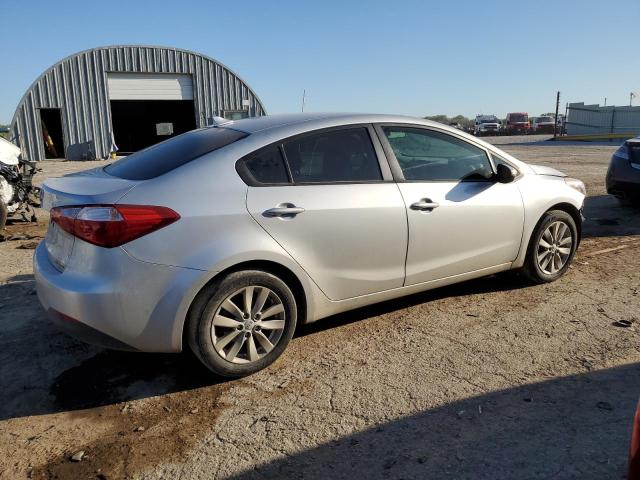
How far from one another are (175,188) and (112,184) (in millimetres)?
425

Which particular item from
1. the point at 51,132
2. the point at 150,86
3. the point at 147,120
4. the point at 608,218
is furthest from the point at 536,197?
the point at 147,120

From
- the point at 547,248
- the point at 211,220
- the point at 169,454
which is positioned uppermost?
the point at 211,220

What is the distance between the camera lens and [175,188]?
3.19 metres

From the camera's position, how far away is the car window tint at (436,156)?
409cm

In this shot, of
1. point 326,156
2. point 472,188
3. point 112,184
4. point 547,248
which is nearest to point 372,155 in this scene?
point 326,156

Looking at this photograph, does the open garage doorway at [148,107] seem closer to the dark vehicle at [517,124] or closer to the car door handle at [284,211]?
the car door handle at [284,211]

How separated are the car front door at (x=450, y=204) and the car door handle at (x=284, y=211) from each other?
919 millimetres

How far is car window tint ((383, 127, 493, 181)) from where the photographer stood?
4.09 m

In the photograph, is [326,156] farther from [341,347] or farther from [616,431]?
[616,431]

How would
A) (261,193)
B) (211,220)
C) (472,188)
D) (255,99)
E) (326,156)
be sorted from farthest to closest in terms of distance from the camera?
(255,99), (472,188), (326,156), (261,193), (211,220)

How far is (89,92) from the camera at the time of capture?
1019 inches

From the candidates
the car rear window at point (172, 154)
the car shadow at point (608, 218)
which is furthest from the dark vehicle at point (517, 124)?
the car rear window at point (172, 154)

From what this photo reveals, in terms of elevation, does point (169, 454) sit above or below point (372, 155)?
below

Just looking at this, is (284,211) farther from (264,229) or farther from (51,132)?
(51,132)
